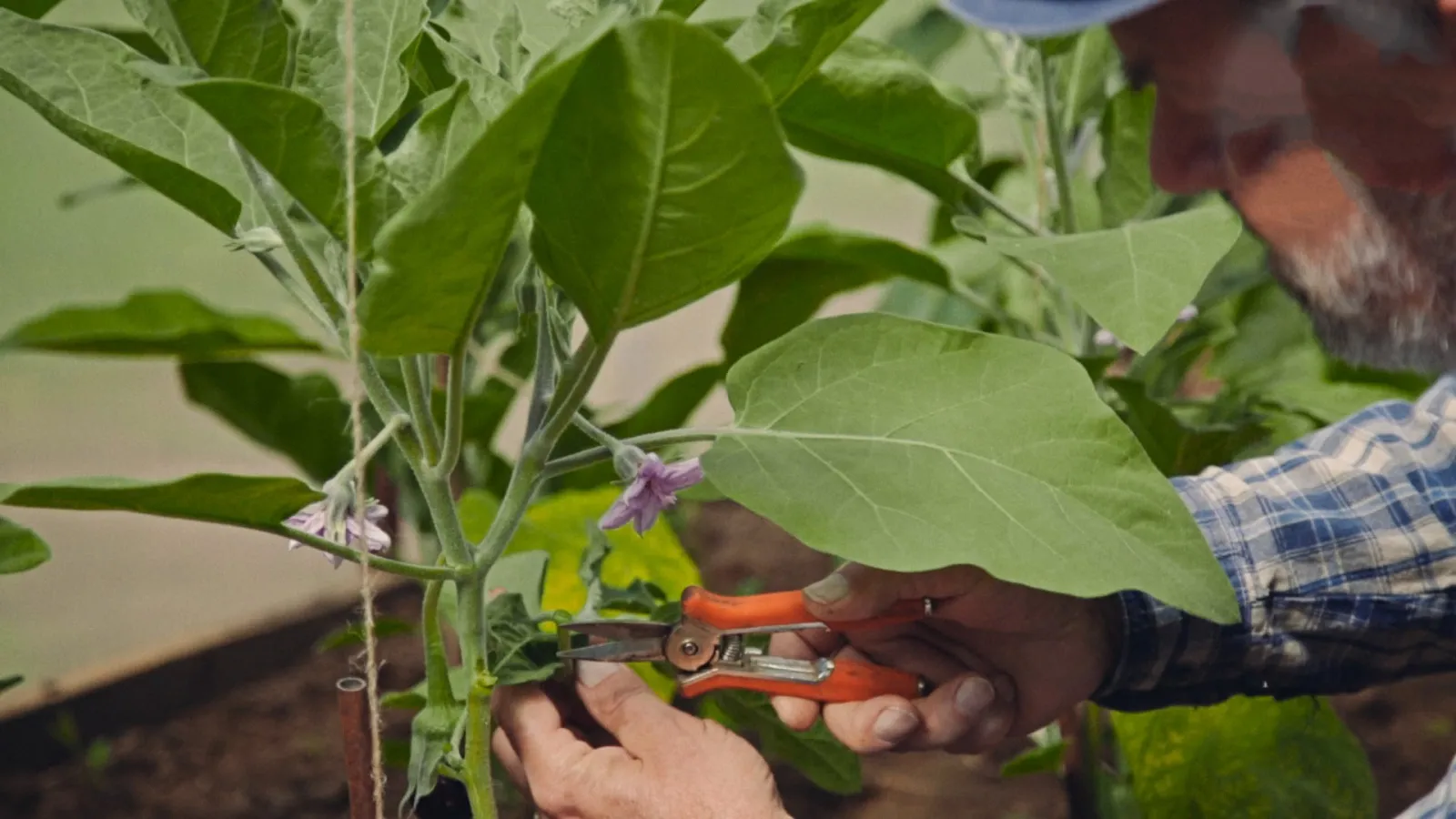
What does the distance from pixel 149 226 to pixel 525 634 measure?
3.12 feet

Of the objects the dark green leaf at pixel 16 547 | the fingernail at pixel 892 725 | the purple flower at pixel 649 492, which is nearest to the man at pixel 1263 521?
the fingernail at pixel 892 725

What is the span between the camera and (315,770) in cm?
103

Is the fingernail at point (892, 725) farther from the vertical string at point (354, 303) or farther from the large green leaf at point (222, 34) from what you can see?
the large green leaf at point (222, 34)

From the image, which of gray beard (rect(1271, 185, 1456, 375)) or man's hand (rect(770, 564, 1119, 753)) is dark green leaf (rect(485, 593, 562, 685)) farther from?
gray beard (rect(1271, 185, 1456, 375))

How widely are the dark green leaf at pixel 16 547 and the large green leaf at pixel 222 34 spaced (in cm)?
22

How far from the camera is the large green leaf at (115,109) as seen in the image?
440mm

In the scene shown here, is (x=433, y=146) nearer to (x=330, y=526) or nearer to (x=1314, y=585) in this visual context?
(x=330, y=526)

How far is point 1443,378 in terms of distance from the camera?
30.4 inches

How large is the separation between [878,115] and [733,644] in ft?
1.05

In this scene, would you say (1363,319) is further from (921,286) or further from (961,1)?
(921,286)

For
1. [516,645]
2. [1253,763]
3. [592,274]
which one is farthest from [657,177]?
[1253,763]

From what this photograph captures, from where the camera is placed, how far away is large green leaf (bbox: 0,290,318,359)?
34.1 inches

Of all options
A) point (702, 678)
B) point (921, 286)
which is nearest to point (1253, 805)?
point (702, 678)

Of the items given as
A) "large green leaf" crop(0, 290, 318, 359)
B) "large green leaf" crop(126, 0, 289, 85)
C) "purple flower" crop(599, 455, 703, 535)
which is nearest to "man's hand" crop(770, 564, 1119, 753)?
Answer: "purple flower" crop(599, 455, 703, 535)
